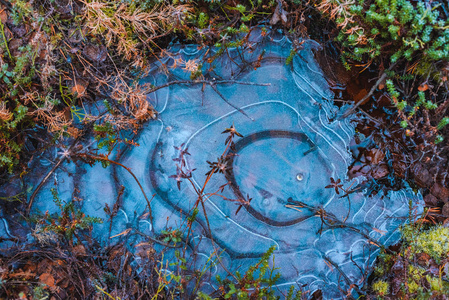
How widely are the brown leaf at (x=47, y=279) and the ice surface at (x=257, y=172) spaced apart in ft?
1.33

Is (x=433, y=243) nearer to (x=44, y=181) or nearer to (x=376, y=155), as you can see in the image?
(x=376, y=155)

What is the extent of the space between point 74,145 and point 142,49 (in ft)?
2.82

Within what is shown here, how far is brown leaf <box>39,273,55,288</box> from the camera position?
6.64ft

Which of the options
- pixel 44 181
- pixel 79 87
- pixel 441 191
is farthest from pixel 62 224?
pixel 441 191

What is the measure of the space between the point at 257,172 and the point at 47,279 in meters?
1.62

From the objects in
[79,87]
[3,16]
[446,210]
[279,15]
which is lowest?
[446,210]

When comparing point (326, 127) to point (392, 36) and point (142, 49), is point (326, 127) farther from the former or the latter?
point (142, 49)

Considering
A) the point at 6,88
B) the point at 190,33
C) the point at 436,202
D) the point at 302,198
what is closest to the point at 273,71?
the point at 190,33

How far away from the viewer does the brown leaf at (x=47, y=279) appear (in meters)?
2.02

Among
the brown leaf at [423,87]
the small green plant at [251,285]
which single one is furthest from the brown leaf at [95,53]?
the brown leaf at [423,87]

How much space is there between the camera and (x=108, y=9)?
2084mm

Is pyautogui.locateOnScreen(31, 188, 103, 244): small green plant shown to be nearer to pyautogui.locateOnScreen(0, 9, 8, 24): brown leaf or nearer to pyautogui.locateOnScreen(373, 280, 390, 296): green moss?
pyautogui.locateOnScreen(0, 9, 8, 24): brown leaf

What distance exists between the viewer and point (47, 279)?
2031 millimetres

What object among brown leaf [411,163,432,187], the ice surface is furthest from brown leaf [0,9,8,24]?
brown leaf [411,163,432,187]
